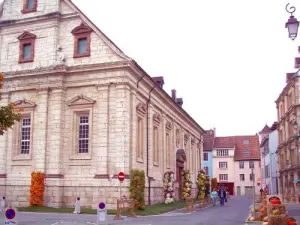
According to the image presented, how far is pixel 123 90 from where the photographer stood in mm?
28578

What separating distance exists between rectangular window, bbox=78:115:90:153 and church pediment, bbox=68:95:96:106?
1.03m

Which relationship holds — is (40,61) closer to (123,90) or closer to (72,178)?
(123,90)

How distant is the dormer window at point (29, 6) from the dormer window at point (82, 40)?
4.21 meters

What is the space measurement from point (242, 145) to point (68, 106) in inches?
2488

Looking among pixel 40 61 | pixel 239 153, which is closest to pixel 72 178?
pixel 40 61

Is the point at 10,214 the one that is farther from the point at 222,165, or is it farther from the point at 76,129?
the point at 222,165

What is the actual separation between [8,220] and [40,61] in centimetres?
2356

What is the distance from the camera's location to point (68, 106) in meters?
29.9

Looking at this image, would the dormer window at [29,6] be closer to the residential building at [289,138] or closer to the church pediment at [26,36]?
the church pediment at [26,36]

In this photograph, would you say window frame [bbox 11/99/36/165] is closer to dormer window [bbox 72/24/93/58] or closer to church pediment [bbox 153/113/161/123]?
dormer window [bbox 72/24/93/58]

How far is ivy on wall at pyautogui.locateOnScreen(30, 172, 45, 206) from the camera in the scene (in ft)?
91.7

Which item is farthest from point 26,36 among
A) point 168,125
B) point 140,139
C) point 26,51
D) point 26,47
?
point 168,125

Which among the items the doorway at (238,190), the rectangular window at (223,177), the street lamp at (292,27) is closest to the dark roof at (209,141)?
the rectangular window at (223,177)

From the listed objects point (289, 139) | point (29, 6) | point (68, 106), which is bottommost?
point (289, 139)
